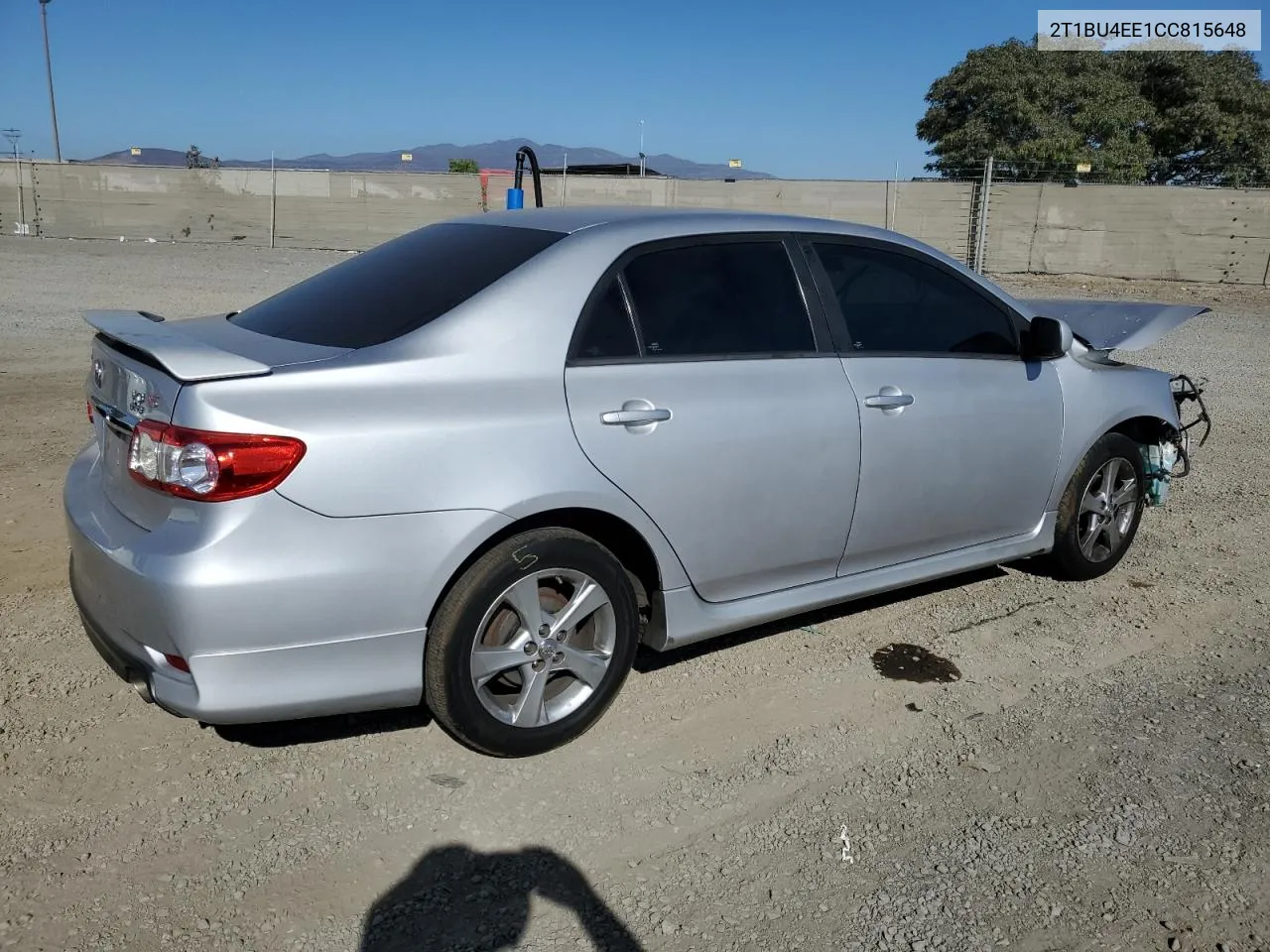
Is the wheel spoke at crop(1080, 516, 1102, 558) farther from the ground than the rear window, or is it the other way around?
the rear window

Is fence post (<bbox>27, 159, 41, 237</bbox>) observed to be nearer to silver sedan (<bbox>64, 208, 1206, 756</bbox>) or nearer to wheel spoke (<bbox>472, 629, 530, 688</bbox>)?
silver sedan (<bbox>64, 208, 1206, 756</bbox>)

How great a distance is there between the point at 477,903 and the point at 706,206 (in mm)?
23533

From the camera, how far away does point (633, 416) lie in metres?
3.39

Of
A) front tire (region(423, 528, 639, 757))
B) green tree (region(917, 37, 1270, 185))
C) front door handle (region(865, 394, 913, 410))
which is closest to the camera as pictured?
front tire (region(423, 528, 639, 757))

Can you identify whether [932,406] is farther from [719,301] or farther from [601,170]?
[601,170]

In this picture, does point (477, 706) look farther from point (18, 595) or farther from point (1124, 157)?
point (1124, 157)

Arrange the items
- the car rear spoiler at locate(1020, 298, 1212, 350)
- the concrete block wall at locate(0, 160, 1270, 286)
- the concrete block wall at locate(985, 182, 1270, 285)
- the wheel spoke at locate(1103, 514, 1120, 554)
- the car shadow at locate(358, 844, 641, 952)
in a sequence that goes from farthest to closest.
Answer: the concrete block wall at locate(0, 160, 1270, 286)
the concrete block wall at locate(985, 182, 1270, 285)
the wheel spoke at locate(1103, 514, 1120, 554)
the car rear spoiler at locate(1020, 298, 1212, 350)
the car shadow at locate(358, 844, 641, 952)

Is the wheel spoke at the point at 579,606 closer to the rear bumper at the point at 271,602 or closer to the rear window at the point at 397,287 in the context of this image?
the rear bumper at the point at 271,602

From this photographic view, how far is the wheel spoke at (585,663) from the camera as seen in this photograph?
11.1 feet

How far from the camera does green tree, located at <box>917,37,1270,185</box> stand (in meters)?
36.6

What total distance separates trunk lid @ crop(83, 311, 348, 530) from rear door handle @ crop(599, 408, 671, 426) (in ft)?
2.66

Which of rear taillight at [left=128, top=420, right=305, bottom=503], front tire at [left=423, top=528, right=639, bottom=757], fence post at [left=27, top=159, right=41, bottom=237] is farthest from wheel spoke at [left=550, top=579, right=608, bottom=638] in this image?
fence post at [left=27, top=159, right=41, bottom=237]

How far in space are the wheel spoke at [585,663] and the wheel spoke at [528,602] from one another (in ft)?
0.46

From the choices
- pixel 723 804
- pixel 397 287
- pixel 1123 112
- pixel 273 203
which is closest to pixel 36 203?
pixel 273 203
